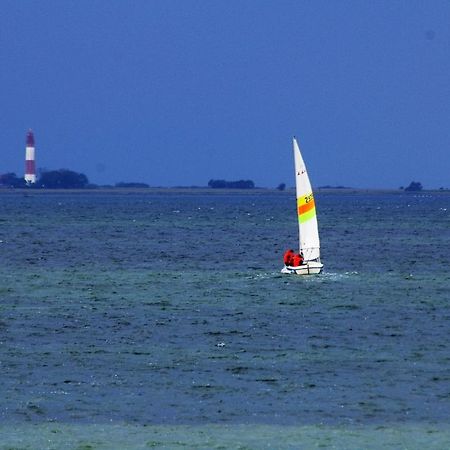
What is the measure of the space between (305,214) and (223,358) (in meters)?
29.3

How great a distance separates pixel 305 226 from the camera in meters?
64.8

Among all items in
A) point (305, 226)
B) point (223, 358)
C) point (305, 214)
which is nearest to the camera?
point (223, 358)

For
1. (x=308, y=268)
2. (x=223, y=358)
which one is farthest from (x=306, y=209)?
Result: (x=223, y=358)

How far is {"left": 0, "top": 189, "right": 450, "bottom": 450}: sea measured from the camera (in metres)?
Answer: 27.1

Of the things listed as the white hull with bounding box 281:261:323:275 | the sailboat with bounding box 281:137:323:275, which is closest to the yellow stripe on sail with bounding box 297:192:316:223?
the sailboat with bounding box 281:137:323:275

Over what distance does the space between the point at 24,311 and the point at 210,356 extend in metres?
14.5

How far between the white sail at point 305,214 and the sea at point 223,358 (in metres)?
1.46

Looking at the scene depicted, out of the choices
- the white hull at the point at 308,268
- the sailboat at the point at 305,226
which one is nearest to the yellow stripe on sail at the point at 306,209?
the sailboat at the point at 305,226

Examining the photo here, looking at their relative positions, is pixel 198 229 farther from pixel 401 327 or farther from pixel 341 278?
pixel 401 327

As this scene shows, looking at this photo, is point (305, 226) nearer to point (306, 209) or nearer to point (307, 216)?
point (307, 216)

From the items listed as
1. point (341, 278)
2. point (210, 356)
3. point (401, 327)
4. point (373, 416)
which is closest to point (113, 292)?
point (341, 278)

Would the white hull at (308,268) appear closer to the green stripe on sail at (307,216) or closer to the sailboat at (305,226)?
the sailboat at (305,226)

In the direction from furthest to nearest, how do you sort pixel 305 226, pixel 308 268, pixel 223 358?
pixel 305 226
pixel 308 268
pixel 223 358

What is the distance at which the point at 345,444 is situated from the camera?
84.7 ft
